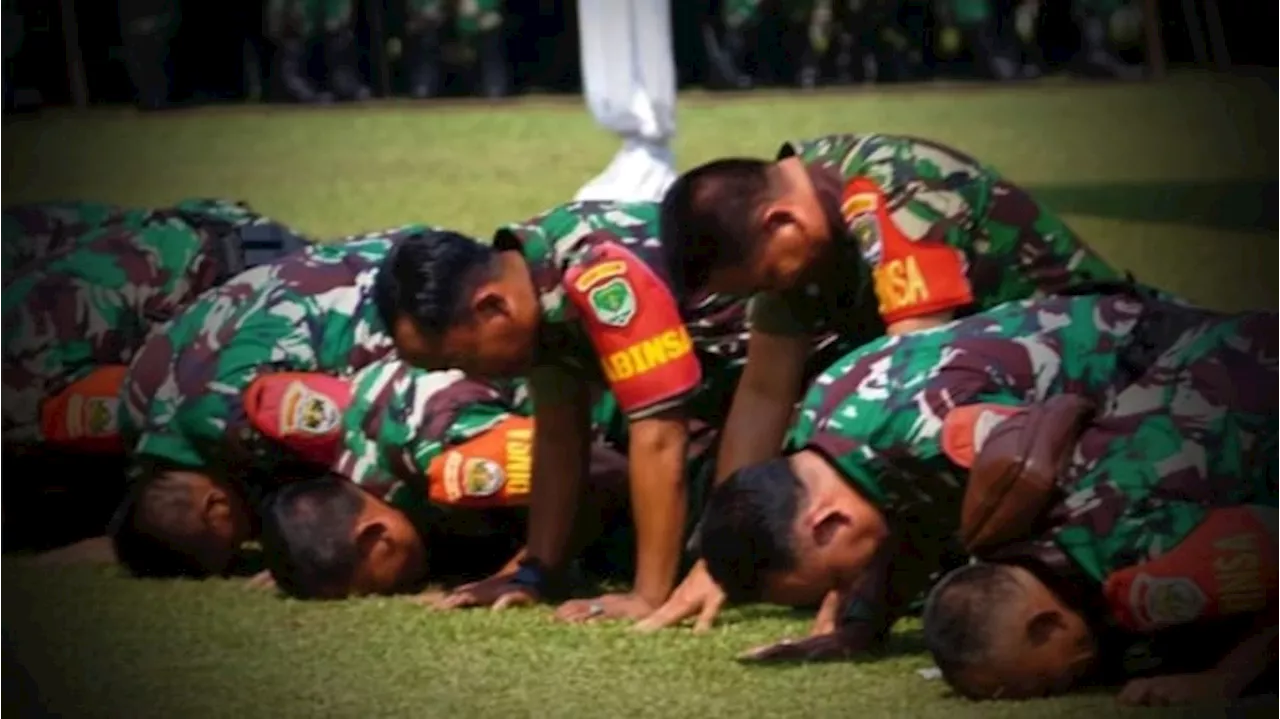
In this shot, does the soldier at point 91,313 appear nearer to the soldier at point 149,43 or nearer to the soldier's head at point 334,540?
the soldier's head at point 334,540

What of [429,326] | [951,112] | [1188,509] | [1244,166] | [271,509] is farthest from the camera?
[951,112]

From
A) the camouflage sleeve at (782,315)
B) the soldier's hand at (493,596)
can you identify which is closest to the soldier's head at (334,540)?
the soldier's hand at (493,596)

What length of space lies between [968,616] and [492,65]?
40.7ft

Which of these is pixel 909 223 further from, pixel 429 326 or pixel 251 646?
pixel 251 646

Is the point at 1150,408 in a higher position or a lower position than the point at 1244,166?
higher

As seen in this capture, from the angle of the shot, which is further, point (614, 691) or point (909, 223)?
point (909, 223)

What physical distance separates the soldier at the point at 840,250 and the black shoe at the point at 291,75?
11.1m

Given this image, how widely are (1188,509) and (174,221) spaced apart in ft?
8.53

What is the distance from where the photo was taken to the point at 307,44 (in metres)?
16.3

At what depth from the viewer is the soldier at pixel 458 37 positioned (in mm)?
16406

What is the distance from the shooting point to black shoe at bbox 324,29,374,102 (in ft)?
53.2

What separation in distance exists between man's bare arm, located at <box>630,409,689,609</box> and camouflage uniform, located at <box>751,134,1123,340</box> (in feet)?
0.94

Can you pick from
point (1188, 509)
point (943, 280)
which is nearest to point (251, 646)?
point (943, 280)

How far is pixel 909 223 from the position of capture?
4914 mm
